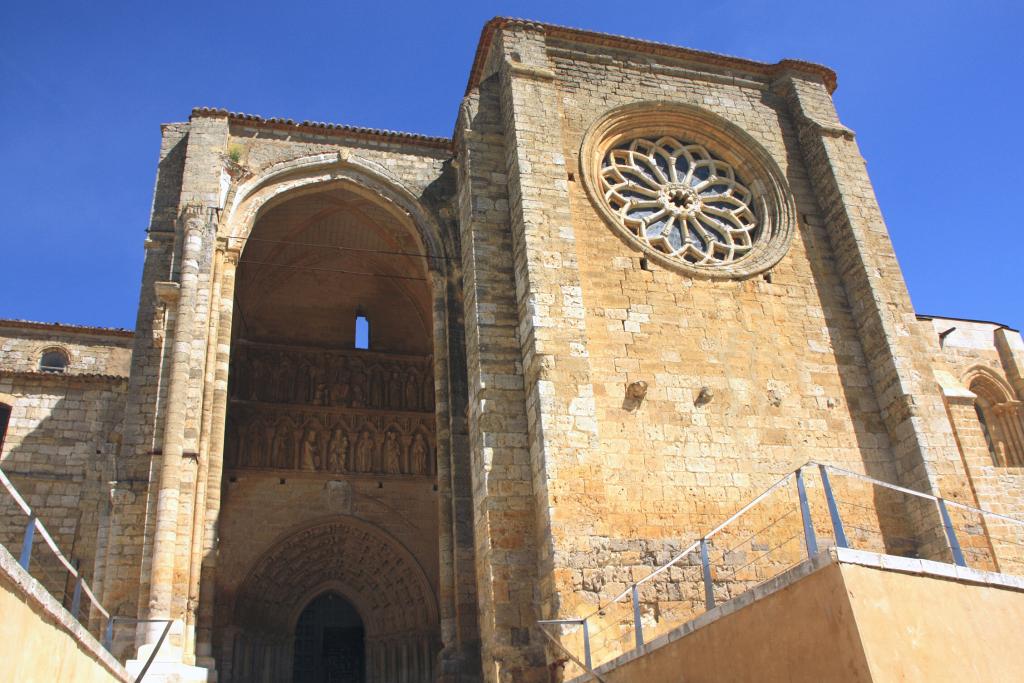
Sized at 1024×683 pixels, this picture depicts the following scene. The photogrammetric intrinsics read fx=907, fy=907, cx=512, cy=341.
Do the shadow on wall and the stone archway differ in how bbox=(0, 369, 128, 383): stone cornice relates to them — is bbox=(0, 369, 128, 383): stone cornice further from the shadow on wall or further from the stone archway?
the stone archway

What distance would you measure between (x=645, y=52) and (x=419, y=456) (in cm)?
654

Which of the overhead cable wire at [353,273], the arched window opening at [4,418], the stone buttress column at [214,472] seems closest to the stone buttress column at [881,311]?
the overhead cable wire at [353,273]

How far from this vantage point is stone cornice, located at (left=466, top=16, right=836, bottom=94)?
36.2ft

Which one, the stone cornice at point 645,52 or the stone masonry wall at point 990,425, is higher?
the stone cornice at point 645,52

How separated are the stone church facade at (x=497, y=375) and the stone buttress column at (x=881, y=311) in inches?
1.5

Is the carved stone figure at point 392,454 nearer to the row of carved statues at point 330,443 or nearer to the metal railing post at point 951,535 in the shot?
the row of carved statues at point 330,443

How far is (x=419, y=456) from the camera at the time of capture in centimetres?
1358

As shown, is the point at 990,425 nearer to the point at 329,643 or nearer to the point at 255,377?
the point at 329,643

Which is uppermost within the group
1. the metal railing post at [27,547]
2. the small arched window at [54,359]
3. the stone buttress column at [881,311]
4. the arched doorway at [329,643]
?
the small arched window at [54,359]

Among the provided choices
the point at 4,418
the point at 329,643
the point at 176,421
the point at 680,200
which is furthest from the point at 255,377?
the point at 680,200

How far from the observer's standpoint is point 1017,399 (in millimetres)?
14477

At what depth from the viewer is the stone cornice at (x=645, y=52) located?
434 inches

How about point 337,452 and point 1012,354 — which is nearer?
point 337,452

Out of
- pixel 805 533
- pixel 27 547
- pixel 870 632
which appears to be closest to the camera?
pixel 870 632
